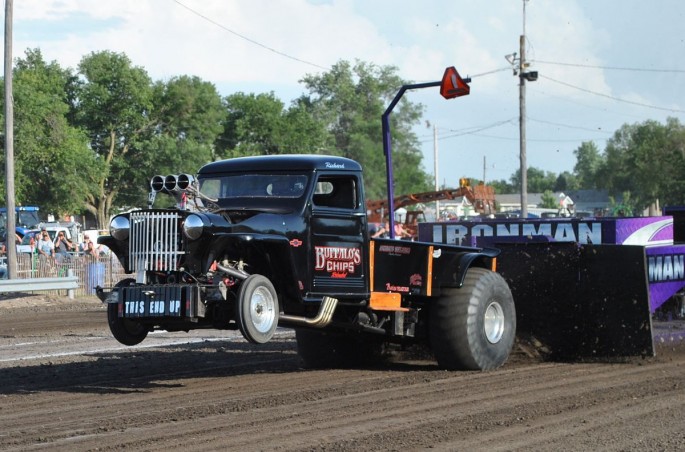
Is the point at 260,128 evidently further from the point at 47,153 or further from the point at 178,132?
the point at 47,153

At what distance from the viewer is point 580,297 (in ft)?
38.6

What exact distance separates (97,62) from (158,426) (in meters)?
53.8

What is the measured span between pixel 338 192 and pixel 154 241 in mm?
2270

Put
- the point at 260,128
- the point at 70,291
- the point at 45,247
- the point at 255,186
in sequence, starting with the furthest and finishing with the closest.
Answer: the point at 260,128, the point at 45,247, the point at 70,291, the point at 255,186

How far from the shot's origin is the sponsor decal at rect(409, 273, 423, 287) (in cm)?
1081

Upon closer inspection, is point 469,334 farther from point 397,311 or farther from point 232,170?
point 232,170

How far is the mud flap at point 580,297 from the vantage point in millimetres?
11367

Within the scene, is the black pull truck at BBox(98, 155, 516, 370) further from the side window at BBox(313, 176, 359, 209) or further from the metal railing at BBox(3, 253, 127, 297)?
the metal railing at BBox(3, 253, 127, 297)

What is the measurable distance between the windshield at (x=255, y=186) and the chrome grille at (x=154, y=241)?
142cm

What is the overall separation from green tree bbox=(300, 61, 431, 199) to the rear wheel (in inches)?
2761

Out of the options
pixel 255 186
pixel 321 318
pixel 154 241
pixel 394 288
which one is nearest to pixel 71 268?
pixel 255 186

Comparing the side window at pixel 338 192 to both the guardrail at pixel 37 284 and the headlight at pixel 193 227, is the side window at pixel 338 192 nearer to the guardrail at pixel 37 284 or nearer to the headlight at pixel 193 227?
the headlight at pixel 193 227

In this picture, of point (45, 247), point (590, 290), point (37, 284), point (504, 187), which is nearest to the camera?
point (590, 290)

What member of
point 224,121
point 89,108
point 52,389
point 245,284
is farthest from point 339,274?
point 224,121
